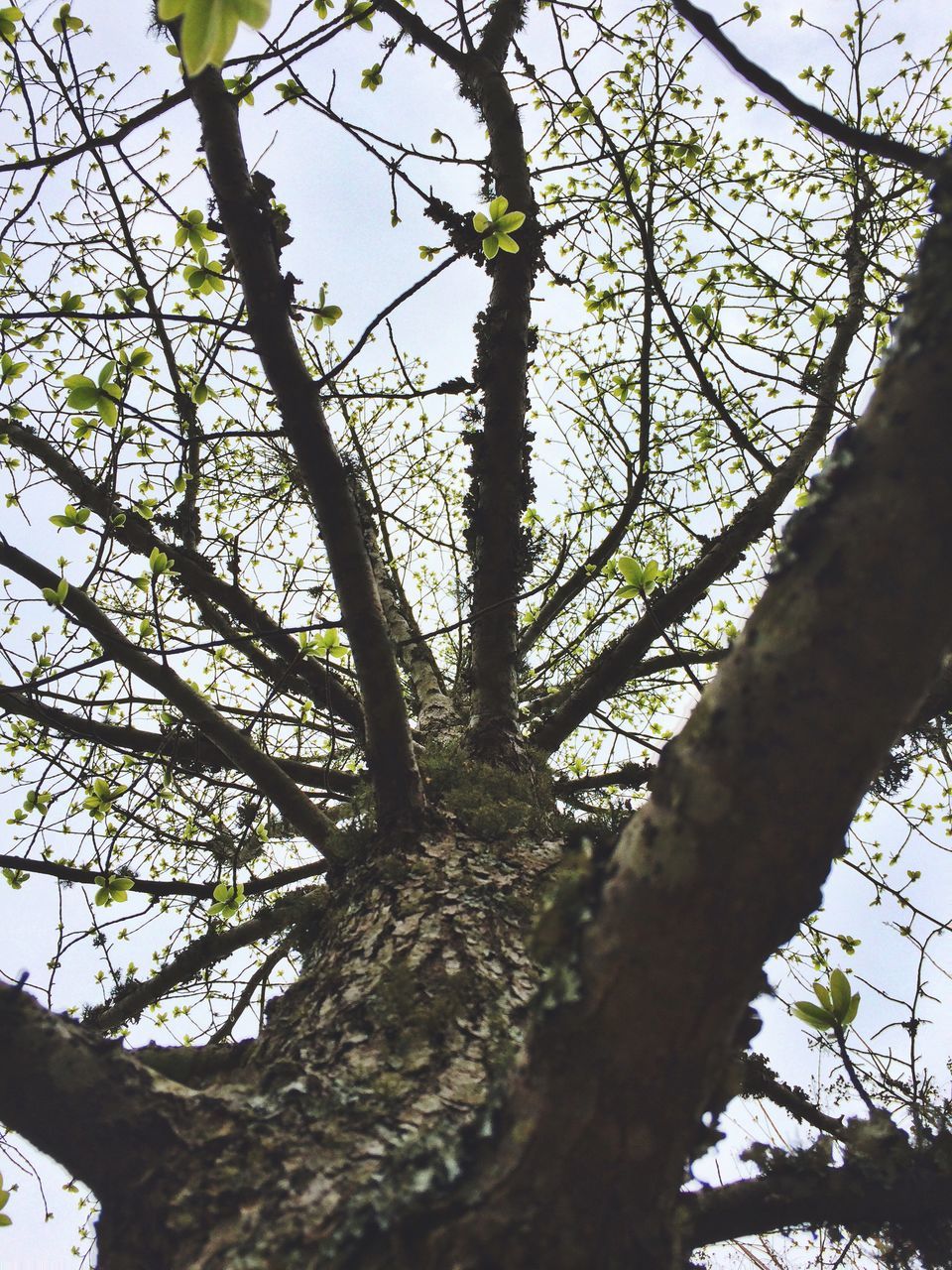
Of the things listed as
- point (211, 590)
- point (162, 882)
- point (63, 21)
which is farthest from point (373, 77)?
point (162, 882)

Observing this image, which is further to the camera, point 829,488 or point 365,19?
point 365,19

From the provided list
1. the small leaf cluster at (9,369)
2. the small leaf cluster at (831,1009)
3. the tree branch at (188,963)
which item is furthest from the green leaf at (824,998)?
the small leaf cluster at (9,369)

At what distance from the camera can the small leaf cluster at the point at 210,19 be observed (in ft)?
3.26

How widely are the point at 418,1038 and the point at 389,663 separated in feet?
3.30

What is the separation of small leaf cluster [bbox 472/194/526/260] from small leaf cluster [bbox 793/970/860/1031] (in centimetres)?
211

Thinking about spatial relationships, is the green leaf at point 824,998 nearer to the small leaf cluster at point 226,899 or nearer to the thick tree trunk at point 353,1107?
the thick tree trunk at point 353,1107

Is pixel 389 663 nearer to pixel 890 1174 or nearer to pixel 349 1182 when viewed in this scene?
pixel 349 1182

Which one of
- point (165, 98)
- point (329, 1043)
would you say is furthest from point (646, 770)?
point (165, 98)

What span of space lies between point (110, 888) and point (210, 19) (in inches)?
103

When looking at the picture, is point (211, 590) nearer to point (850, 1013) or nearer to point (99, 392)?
point (99, 392)

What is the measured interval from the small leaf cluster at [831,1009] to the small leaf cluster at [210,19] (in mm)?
1905

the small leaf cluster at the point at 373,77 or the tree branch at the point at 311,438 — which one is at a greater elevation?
the small leaf cluster at the point at 373,77

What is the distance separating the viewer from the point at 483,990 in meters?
1.60

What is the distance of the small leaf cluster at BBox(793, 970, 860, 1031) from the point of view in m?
1.57
